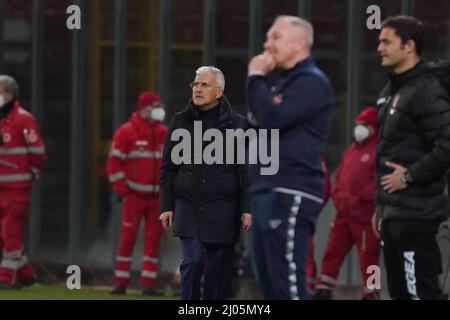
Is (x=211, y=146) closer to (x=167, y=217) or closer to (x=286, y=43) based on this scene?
(x=167, y=217)

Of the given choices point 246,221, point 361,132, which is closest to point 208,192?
point 246,221

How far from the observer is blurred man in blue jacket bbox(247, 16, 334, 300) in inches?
362

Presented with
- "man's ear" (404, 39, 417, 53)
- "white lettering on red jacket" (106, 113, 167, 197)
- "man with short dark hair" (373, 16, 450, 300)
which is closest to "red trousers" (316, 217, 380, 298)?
"white lettering on red jacket" (106, 113, 167, 197)

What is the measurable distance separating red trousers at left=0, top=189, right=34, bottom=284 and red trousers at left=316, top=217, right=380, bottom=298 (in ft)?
9.12

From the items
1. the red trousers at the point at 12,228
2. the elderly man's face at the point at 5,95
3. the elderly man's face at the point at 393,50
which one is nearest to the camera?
the elderly man's face at the point at 393,50

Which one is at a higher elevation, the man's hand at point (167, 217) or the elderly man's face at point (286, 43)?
the elderly man's face at point (286, 43)

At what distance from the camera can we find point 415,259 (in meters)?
9.74

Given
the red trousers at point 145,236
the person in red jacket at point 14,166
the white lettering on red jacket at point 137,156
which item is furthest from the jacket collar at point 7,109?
the red trousers at point 145,236

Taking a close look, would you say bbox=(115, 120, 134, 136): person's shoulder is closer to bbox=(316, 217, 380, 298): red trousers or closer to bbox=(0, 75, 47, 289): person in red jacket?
bbox=(0, 75, 47, 289): person in red jacket

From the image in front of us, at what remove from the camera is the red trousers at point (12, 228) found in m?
15.5

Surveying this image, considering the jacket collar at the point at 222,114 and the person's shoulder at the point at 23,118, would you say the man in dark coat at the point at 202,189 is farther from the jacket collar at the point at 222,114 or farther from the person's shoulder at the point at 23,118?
the person's shoulder at the point at 23,118

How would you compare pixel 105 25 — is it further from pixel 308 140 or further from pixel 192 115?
pixel 308 140

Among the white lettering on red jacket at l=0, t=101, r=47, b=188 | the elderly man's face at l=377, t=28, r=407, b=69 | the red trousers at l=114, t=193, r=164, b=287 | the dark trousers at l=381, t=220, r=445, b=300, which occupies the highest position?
the elderly man's face at l=377, t=28, r=407, b=69
